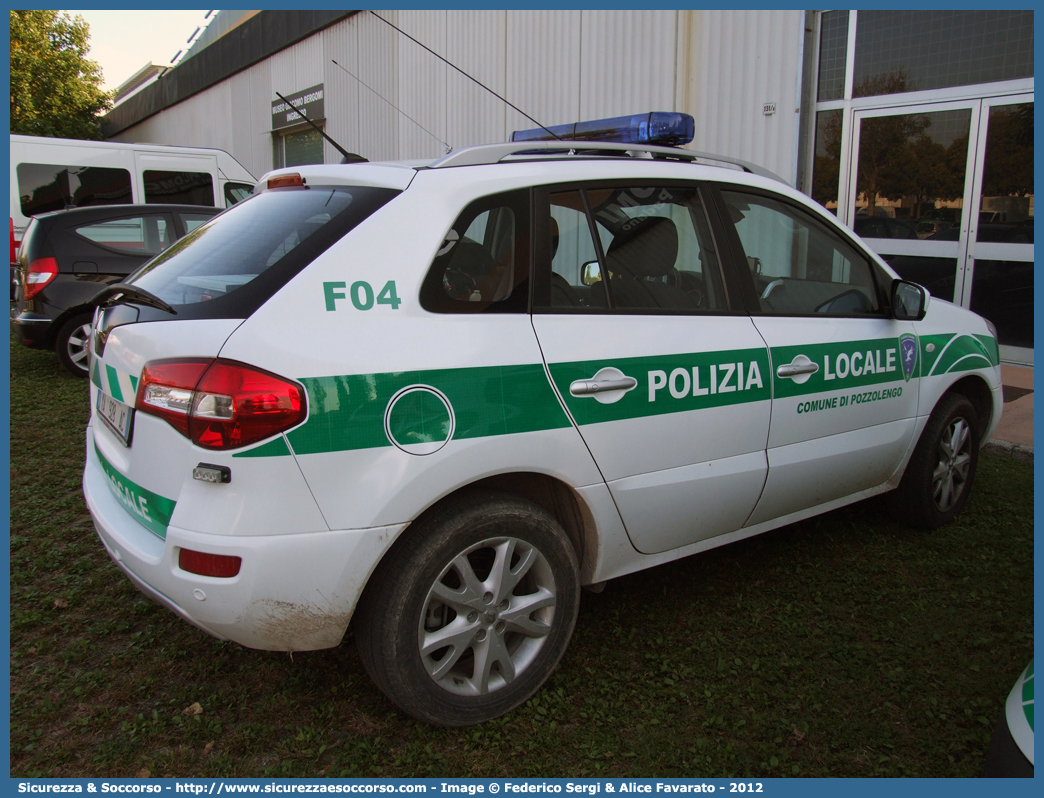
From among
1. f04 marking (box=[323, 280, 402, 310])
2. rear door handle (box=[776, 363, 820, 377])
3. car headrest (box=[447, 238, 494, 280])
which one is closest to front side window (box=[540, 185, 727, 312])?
car headrest (box=[447, 238, 494, 280])

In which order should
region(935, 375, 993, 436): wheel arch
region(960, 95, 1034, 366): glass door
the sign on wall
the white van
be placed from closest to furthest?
region(935, 375, 993, 436): wheel arch, region(960, 95, 1034, 366): glass door, the white van, the sign on wall

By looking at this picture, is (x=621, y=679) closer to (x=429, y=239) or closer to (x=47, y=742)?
(x=429, y=239)

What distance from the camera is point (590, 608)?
312 centimetres

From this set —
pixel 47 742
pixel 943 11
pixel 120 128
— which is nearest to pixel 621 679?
pixel 47 742

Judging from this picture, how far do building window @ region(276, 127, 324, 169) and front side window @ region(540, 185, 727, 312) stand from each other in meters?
15.0

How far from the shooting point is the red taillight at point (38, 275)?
7.02 metres

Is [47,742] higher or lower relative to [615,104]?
lower

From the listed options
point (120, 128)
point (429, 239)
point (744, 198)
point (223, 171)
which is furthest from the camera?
point (120, 128)

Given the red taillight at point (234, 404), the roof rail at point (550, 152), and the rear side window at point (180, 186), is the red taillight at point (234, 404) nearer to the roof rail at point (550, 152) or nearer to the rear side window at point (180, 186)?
the roof rail at point (550, 152)

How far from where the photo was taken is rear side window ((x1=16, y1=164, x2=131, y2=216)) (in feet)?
35.2

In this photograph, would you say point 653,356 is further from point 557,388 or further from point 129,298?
point 129,298

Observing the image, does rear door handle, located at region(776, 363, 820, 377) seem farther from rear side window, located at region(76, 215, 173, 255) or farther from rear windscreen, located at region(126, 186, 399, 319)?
rear side window, located at region(76, 215, 173, 255)

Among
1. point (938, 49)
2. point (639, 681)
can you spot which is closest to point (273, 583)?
point (639, 681)

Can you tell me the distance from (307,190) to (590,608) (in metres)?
1.89
